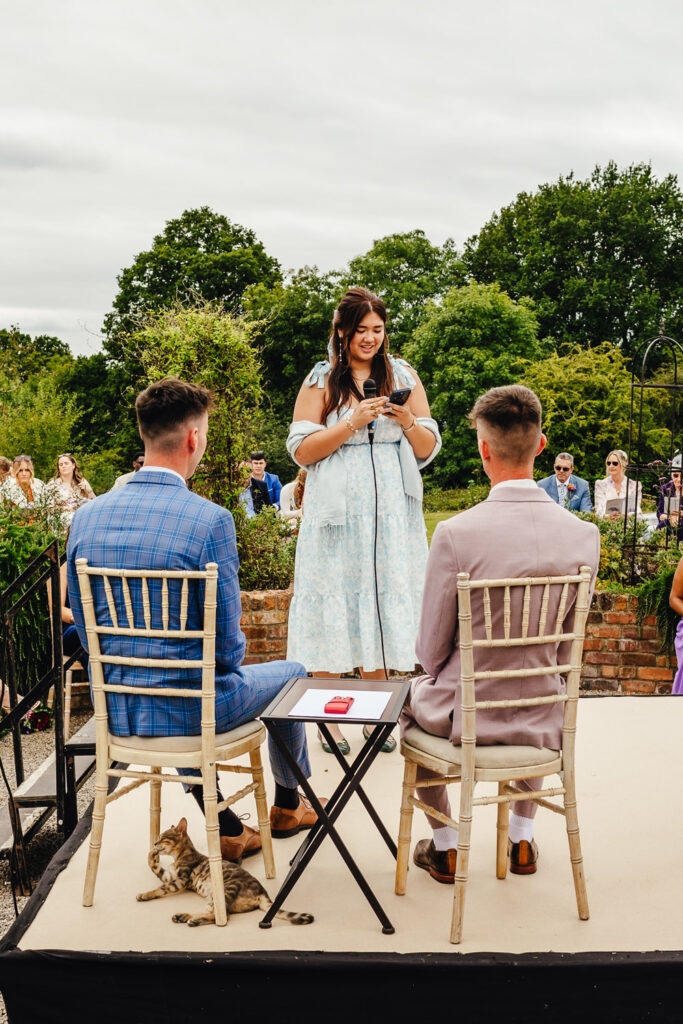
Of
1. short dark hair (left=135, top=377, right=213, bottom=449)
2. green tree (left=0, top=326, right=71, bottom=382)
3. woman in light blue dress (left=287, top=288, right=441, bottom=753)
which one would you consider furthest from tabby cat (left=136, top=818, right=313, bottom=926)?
green tree (left=0, top=326, right=71, bottom=382)

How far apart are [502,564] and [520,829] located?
3.47 ft

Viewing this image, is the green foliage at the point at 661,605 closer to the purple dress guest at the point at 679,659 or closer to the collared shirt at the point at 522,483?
the purple dress guest at the point at 679,659

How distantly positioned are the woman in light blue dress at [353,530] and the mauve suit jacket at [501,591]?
1175 millimetres

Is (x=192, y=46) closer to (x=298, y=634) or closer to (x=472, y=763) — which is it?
(x=298, y=634)

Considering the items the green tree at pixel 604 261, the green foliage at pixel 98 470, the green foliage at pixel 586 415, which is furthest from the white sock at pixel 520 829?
the green tree at pixel 604 261

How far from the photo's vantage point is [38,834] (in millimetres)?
4152

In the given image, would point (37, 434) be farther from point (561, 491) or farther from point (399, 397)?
point (399, 397)

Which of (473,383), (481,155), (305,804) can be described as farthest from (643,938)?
(481,155)

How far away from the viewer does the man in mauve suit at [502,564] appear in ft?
8.00

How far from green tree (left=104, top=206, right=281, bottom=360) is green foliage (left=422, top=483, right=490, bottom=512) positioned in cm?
1176

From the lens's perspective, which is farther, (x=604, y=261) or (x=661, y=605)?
(x=604, y=261)

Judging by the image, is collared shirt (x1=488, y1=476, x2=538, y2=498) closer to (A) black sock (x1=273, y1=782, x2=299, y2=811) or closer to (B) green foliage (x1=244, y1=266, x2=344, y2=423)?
(A) black sock (x1=273, y1=782, x2=299, y2=811)

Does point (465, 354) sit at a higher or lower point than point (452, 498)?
higher

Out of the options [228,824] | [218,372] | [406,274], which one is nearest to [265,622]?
[218,372]
